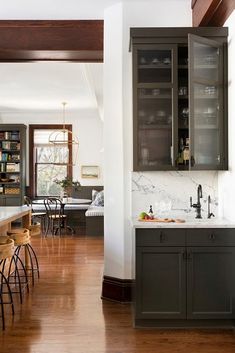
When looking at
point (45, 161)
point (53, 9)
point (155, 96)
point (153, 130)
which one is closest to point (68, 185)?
point (45, 161)

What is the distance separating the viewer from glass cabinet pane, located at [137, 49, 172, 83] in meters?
3.95

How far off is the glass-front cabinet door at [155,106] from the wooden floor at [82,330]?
59.6 inches

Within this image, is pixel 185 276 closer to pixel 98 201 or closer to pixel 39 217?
pixel 98 201

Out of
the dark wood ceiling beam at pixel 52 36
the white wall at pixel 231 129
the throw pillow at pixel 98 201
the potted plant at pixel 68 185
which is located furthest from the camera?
the potted plant at pixel 68 185

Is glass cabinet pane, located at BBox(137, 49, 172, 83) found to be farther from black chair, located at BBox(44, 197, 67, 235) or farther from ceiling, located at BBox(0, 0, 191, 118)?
black chair, located at BBox(44, 197, 67, 235)

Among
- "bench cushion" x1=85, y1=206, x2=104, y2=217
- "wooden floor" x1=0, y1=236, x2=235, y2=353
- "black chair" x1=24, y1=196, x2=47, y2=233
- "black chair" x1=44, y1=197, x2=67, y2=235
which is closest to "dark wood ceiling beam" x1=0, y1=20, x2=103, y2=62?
"wooden floor" x1=0, y1=236, x2=235, y2=353

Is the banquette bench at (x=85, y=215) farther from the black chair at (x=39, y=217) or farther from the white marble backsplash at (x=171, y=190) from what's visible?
the white marble backsplash at (x=171, y=190)

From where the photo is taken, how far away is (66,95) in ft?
28.8

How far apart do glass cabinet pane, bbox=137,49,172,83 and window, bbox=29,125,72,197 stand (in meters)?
7.08

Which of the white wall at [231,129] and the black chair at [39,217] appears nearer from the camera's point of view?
the white wall at [231,129]

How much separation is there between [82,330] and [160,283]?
80 centimetres

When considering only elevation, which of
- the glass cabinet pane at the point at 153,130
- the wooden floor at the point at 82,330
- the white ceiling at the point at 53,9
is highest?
the white ceiling at the point at 53,9

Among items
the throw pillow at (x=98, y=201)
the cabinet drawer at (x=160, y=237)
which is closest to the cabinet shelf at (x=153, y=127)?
the cabinet drawer at (x=160, y=237)

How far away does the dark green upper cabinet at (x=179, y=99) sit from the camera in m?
3.76
